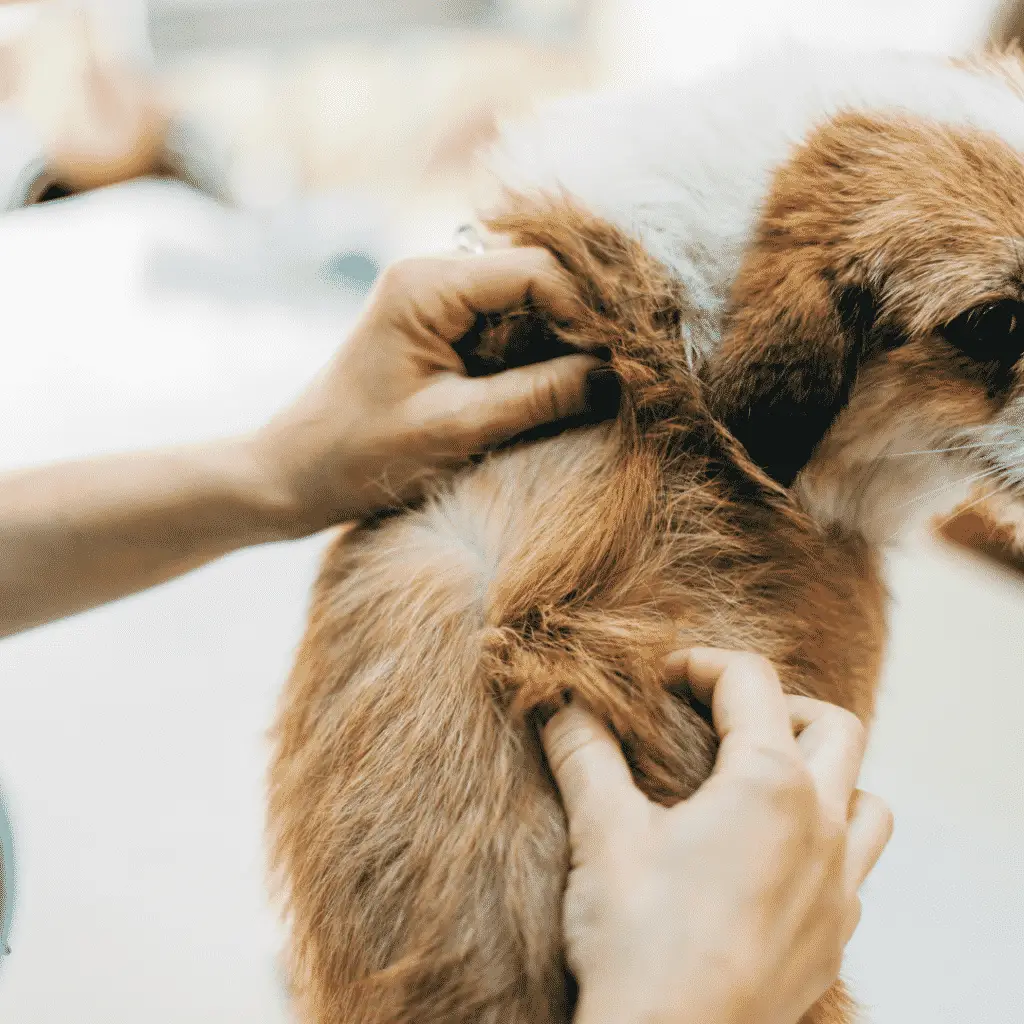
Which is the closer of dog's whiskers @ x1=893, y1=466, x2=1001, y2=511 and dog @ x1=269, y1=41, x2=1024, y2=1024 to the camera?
dog @ x1=269, y1=41, x2=1024, y2=1024

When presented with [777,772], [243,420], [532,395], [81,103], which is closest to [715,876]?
[777,772]

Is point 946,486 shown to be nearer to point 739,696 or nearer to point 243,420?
point 739,696

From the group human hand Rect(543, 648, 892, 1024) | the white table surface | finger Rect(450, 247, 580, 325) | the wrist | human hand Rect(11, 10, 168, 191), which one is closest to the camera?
human hand Rect(543, 648, 892, 1024)

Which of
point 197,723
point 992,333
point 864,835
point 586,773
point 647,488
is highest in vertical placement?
point 992,333

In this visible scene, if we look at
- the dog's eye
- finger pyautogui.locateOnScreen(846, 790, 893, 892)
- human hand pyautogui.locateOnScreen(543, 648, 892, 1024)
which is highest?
the dog's eye

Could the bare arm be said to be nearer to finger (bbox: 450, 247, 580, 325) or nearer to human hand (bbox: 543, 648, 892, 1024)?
finger (bbox: 450, 247, 580, 325)

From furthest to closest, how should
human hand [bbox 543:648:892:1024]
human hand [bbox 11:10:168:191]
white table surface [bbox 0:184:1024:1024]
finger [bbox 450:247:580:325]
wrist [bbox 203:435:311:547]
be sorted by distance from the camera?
human hand [bbox 11:10:168:191] → white table surface [bbox 0:184:1024:1024] → wrist [bbox 203:435:311:547] → finger [bbox 450:247:580:325] → human hand [bbox 543:648:892:1024]

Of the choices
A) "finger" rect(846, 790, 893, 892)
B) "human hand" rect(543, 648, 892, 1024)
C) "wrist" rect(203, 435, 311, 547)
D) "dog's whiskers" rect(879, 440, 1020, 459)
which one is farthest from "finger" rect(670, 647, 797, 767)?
"wrist" rect(203, 435, 311, 547)

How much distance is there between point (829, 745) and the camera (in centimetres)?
60

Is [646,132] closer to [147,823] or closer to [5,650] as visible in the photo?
[147,823]

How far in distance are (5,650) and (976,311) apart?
1274mm

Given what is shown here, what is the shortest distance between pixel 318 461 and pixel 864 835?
52cm

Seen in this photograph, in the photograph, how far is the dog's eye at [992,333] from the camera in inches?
23.8

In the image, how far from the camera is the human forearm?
0.77 metres
